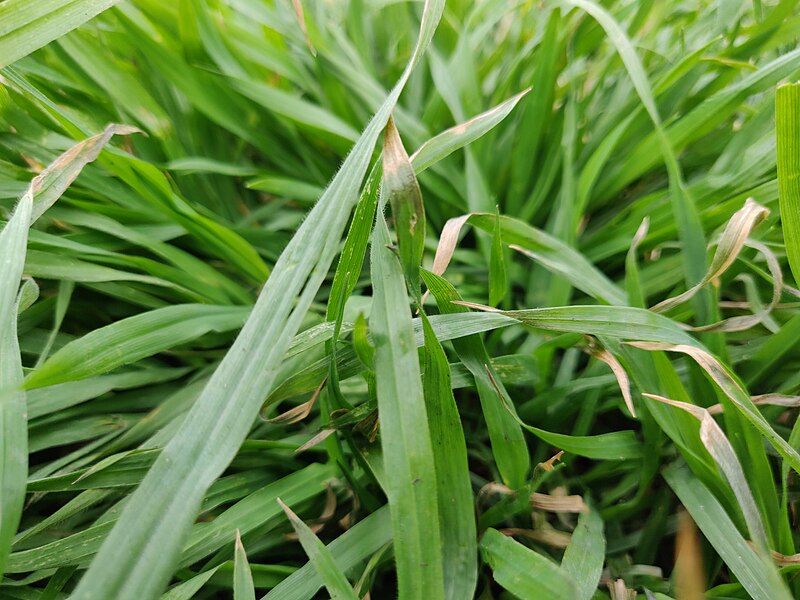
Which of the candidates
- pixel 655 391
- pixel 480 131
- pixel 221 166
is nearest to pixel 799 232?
pixel 655 391

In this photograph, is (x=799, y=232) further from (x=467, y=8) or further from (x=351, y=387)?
(x=467, y=8)

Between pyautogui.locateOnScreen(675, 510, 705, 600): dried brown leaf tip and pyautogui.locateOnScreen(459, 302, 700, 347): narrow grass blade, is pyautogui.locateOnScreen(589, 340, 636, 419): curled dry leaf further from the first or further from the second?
pyautogui.locateOnScreen(675, 510, 705, 600): dried brown leaf tip

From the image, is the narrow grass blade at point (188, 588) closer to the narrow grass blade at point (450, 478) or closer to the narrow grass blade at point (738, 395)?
the narrow grass blade at point (450, 478)

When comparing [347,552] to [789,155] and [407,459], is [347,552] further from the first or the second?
[789,155]

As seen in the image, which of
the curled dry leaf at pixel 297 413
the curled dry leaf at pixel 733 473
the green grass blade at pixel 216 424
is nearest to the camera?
the green grass blade at pixel 216 424

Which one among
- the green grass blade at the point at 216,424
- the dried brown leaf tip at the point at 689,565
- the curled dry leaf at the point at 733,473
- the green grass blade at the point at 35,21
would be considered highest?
the green grass blade at the point at 35,21

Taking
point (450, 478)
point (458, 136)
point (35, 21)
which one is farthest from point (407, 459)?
point (35, 21)

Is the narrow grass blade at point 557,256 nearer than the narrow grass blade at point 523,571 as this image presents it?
No

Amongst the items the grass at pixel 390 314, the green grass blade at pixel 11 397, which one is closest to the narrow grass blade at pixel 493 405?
the grass at pixel 390 314
